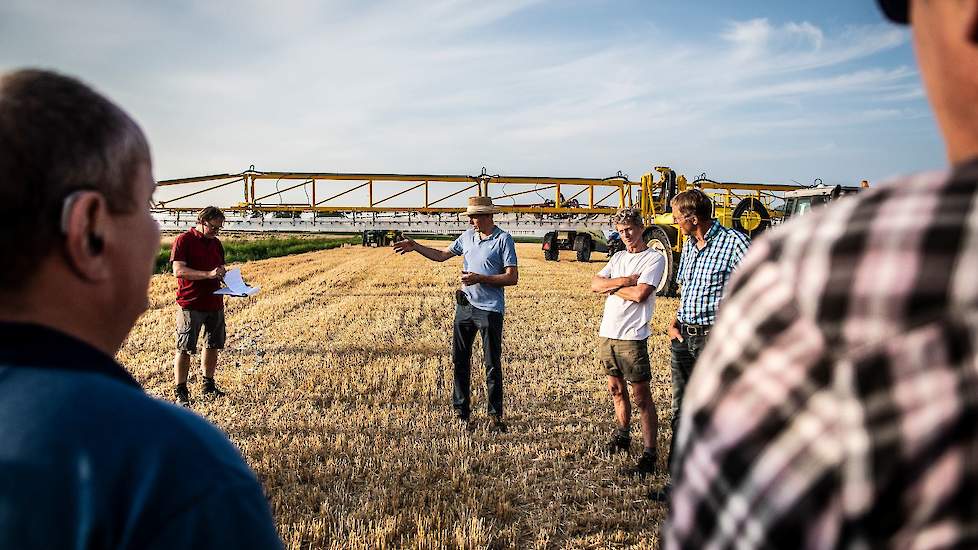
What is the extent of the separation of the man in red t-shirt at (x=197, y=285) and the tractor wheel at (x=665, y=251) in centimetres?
956

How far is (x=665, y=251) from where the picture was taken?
14.1 m

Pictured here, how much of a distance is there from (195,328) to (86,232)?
242 inches

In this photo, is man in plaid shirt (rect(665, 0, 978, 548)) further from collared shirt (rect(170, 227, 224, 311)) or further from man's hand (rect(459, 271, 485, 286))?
collared shirt (rect(170, 227, 224, 311))

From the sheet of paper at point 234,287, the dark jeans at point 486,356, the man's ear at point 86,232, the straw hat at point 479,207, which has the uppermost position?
the straw hat at point 479,207

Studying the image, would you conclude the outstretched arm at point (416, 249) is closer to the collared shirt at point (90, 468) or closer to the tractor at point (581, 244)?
the collared shirt at point (90, 468)

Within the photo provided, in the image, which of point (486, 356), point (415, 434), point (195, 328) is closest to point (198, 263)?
point (195, 328)

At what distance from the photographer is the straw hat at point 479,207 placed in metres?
6.02

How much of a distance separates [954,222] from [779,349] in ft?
0.61

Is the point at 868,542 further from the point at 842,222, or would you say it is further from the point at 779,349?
the point at 842,222

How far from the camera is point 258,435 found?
5.63 meters

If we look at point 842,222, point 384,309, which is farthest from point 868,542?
point 384,309

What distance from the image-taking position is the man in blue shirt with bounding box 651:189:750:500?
15.0ft

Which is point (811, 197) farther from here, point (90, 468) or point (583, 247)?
point (583, 247)

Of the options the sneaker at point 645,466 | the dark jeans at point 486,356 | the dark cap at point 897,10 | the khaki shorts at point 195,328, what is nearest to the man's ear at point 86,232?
the dark cap at point 897,10
